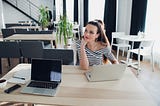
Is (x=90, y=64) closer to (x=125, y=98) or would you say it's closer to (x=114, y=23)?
(x=125, y=98)

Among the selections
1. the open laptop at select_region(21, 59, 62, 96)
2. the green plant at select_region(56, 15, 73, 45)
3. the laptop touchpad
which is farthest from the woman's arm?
the green plant at select_region(56, 15, 73, 45)

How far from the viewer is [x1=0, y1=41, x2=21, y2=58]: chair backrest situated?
3293 millimetres

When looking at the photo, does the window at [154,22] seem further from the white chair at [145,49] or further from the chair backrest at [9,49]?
the chair backrest at [9,49]

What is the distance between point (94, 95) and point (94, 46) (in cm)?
88

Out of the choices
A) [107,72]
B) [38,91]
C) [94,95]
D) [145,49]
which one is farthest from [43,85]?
[145,49]

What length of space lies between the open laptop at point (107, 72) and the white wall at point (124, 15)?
14.0ft

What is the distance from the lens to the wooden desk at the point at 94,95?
1.26 meters

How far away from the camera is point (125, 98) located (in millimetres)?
1312

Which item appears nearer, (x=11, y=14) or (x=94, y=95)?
(x=94, y=95)

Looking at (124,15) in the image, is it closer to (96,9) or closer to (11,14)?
(96,9)

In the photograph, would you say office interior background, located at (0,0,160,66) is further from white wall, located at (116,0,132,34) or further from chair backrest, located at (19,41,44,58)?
chair backrest, located at (19,41,44,58)

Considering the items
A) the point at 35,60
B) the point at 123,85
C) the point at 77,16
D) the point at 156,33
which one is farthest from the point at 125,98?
the point at 77,16

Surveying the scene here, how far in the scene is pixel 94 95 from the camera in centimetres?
135

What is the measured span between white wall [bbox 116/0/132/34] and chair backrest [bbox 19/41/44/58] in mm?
3224
